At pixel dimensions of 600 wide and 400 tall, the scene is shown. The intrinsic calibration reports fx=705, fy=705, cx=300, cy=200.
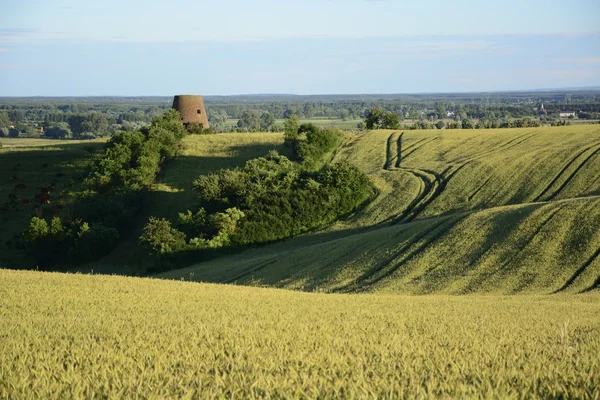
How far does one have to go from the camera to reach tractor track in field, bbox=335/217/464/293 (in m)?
37.2

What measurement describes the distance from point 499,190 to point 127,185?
37.5 m

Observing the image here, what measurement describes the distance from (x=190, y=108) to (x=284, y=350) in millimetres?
102800

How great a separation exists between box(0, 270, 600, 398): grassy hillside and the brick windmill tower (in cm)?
9062

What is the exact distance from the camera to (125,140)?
80.4m

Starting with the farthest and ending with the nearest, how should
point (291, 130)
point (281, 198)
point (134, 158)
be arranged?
point (291, 130)
point (134, 158)
point (281, 198)

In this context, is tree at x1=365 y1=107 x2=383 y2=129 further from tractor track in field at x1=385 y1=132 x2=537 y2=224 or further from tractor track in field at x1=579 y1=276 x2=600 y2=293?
tractor track in field at x1=579 y1=276 x2=600 y2=293

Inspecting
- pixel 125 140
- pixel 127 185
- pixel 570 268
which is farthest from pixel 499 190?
pixel 125 140

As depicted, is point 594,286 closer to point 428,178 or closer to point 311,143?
point 428,178

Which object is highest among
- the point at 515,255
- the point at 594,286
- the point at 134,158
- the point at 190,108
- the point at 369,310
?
the point at 190,108

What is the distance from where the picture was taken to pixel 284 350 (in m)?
11.4

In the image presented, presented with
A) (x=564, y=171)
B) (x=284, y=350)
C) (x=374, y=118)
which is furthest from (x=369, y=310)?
(x=374, y=118)

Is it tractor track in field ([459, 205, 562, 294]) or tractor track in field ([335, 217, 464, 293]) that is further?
tractor track in field ([335, 217, 464, 293])

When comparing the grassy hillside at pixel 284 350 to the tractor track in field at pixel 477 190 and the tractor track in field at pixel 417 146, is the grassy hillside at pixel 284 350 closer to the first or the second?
the tractor track in field at pixel 477 190

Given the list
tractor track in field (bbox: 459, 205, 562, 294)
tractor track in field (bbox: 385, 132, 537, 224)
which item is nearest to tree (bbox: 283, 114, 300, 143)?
tractor track in field (bbox: 385, 132, 537, 224)
